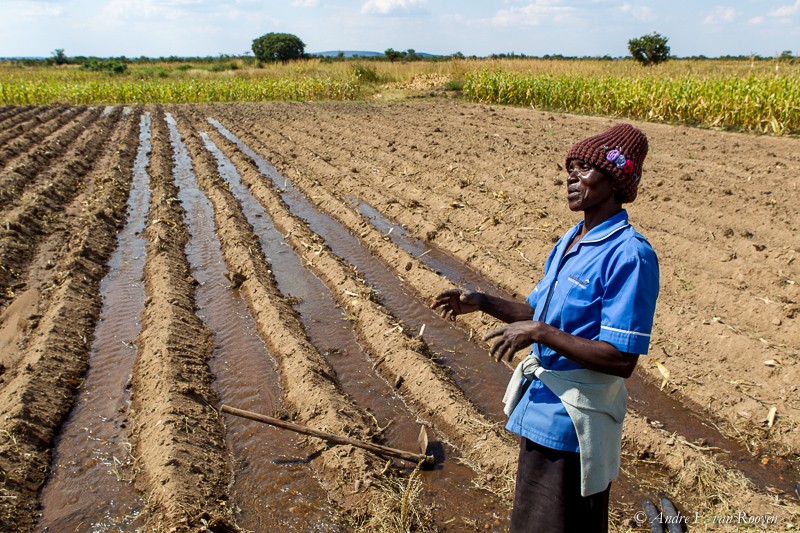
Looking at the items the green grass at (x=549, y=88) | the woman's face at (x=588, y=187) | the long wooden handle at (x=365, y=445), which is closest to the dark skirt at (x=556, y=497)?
the woman's face at (x=588, y=187)

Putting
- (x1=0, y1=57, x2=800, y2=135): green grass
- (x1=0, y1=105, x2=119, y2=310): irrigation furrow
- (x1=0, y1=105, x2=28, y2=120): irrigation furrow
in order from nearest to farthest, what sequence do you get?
(x1=0, y1=105, x2=119, y2=310): irrigation furrow
(x1=0, y1=57, x2=800, y2=135): green grass
(x1=0, y1=105, x2=28, y2=120): irrigation furrow

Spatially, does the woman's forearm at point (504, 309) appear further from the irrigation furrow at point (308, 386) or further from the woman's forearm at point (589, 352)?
the irrigation furrow at point (308, 386)

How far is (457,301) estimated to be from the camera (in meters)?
2.41

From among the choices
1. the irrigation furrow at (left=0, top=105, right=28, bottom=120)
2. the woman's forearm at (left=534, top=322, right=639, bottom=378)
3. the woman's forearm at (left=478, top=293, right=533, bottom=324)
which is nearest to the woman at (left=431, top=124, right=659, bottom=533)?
the woman's forearm at (left=534, top=322, right=639, bottom=378)

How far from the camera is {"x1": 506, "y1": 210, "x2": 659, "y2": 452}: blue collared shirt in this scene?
1847mm

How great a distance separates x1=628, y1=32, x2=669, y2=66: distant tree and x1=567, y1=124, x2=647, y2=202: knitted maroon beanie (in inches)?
1213

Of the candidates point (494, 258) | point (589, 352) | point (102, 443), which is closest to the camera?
point (589, 352)

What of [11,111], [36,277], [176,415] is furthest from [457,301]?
[11,111]

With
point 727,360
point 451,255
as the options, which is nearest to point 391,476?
point 727,360

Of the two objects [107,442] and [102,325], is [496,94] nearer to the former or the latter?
[102,325]

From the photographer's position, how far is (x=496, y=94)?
24.4m

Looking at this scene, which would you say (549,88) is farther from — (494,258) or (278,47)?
(278,47)

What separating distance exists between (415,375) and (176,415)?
6.20 feet

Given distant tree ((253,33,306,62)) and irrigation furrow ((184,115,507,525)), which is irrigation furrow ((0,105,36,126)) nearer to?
irrigation furrow ((184,115,507,525))
